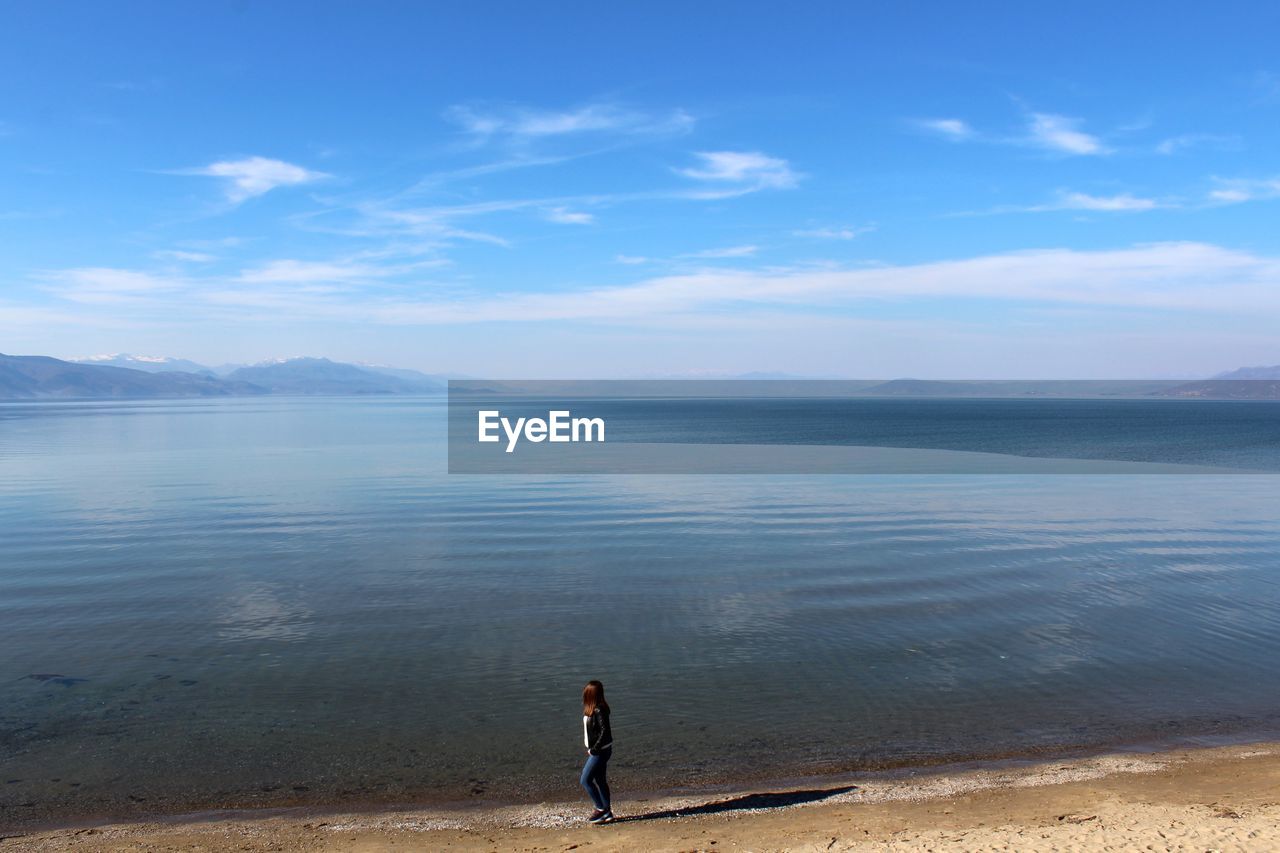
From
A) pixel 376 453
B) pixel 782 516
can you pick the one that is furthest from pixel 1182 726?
pixel 376 453

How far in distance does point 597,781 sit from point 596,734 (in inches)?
27.9

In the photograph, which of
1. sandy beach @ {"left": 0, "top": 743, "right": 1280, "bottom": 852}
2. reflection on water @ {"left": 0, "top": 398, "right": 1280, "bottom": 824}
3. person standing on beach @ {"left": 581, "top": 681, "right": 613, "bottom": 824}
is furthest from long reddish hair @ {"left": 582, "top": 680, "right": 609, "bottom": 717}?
reflection on water @ {"left": 0, "top": 398, "right": 1280, "bottom": 824}

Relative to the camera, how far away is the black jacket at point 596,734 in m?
12.3

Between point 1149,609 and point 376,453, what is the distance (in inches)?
2558

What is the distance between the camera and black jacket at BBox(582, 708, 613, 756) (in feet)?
40.3

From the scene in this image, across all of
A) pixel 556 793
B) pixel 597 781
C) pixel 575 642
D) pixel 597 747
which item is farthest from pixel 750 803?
pixel 575 642

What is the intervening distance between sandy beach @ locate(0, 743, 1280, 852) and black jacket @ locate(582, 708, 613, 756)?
1.09 meters

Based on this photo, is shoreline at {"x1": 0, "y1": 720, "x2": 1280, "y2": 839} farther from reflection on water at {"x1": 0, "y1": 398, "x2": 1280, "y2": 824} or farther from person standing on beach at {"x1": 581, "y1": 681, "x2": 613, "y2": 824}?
person standing on beach at {"x1": 581, "y1": 681, "x2": 613, "y2": 824}

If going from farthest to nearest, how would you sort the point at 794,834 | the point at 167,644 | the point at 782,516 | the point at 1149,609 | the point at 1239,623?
the point at 782,516 → the point at 1149,609 → the point at 1239,623 → the point at 167,644 → the point at 794,834

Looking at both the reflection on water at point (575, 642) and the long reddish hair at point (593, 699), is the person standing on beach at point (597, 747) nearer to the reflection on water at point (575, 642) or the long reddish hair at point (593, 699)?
the long reddish hair at point (593, 699)

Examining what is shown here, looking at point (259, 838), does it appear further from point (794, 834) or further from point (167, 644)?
point (167, 644)

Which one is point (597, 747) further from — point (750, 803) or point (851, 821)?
point (851, 821)

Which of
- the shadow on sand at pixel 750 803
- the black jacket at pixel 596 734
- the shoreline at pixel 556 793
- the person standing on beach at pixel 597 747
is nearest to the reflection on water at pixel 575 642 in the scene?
the shoreline at pixel 556 793

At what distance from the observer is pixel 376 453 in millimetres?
78000
